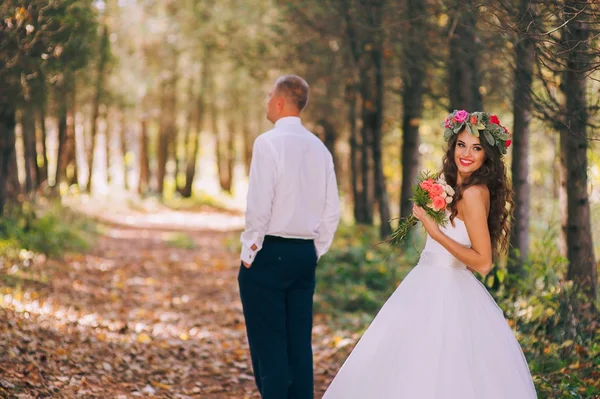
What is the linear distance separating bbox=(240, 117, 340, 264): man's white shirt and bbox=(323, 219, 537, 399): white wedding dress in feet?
2.93

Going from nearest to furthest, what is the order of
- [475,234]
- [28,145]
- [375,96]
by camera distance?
[475,234] < [375,96] < [28,145]

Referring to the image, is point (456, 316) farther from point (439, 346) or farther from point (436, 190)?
point (436, 190)

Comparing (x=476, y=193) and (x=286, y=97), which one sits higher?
(x=286, y=97)

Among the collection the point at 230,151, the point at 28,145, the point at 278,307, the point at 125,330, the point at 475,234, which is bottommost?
the point at 125,330

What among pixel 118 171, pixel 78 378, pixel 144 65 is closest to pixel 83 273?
pixel 78 378

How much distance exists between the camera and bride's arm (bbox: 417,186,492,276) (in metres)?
4.30

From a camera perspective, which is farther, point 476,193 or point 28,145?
point 28,145

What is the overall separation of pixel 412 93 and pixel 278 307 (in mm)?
8089

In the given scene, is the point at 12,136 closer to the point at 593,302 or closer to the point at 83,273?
the point at 83,273

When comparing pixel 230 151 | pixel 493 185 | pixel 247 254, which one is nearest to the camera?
pixel 493 185

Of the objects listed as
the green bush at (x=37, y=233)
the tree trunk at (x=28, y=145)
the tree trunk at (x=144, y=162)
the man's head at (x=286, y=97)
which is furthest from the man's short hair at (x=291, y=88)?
the tree trunk at (x=144, y=162)

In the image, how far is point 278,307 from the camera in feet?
16.5

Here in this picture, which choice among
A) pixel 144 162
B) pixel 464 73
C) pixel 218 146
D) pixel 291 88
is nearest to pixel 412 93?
pixel 464 73

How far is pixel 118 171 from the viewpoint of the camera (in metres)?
61.3
